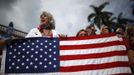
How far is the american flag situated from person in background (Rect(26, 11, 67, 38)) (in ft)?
0.39

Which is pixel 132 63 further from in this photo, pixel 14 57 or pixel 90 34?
pixel 14 57

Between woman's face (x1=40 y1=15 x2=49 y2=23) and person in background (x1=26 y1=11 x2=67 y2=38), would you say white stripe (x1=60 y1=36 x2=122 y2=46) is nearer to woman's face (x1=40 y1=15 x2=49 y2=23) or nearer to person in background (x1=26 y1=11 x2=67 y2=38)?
person in background (x1=26 y1=11 x2=67 y2=38)

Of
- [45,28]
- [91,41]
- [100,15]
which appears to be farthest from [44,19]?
[100,15]

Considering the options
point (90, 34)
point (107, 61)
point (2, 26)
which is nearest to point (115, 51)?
point (107, 61)

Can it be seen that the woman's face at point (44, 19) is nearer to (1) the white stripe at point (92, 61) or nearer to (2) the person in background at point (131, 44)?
(1) the white stripe at point (92, 61)

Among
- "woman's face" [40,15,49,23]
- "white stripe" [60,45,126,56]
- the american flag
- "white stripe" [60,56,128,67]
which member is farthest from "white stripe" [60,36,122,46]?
"woman's face" [40,15,49,23]

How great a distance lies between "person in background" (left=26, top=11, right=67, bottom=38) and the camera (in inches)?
264

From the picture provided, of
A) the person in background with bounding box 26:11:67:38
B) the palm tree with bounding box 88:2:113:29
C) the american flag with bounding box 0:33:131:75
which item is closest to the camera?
the american flag with bounding box 0:33:131:75

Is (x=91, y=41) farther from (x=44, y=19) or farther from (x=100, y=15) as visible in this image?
(x=100, y=15)

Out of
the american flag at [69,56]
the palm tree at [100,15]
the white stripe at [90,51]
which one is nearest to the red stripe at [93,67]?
the american flag at [69,56]

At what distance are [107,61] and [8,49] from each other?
2085mm

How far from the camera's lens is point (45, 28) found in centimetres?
670

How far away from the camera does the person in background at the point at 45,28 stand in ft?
22.0

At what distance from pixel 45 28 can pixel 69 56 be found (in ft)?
2.59
